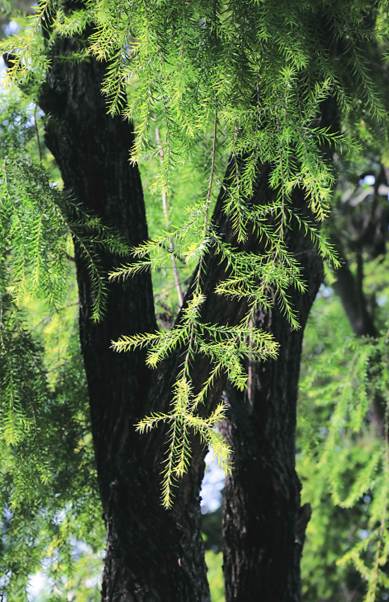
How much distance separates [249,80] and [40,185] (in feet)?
2.07

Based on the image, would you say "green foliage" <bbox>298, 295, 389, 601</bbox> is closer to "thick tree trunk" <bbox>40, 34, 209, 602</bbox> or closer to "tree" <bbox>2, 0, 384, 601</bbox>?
"tree" <bbox>2, 0, 384, 601</bbox>

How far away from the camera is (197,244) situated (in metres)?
1.74

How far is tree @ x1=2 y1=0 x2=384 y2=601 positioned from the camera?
5.96 ft

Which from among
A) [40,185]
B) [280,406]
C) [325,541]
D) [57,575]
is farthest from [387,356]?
[325,541]

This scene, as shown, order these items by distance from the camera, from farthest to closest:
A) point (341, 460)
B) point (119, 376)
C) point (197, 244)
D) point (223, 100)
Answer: point (341, 460)
point (119, 376)
point (223, 100)
point (197, 244)

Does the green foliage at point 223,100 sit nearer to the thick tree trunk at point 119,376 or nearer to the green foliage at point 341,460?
the thick tree trunk at point 119,376

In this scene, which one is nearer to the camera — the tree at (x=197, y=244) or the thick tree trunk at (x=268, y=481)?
the tree at (x=197, y=244)

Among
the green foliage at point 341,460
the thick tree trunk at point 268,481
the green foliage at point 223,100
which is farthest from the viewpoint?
the green foliage at point 341,460

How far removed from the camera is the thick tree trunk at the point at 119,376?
229 centimetres

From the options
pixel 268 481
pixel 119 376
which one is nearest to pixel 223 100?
pixel 119 376

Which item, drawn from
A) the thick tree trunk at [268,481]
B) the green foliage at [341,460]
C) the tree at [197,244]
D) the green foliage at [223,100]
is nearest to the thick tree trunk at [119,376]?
the tree at [197,244]

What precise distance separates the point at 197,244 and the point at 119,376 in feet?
2.87

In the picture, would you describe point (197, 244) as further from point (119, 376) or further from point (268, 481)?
point (268, 481)

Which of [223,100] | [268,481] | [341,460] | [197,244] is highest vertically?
[341,460]
